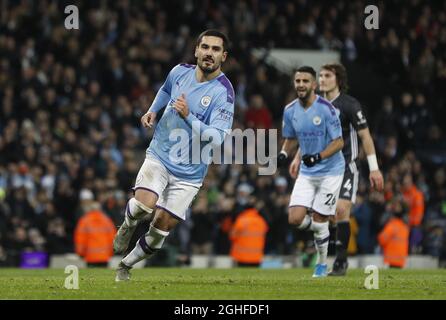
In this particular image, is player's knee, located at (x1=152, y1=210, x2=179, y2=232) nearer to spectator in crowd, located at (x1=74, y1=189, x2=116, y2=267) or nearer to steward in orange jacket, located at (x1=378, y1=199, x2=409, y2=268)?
spectator in crowd, located at (x1=74, y1=189, x2=116, y2=267)

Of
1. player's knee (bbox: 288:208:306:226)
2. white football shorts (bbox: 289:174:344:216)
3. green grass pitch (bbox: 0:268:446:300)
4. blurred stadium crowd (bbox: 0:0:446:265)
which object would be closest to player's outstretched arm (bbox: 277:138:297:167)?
white football shorts (bbox: 289:174:344:216)

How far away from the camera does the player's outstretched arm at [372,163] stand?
13.6 meters

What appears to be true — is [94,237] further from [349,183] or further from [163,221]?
[163,221]

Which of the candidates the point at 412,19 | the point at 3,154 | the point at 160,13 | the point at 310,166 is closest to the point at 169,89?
the point at 310,166

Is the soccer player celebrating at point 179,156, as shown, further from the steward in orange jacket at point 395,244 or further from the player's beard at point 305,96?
the steward in orange jacket at point 395,244

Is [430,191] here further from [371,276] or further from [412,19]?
[371,276]

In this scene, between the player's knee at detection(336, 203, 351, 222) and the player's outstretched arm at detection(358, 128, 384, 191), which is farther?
the player's knee at detection(336, 203, 351, 222)

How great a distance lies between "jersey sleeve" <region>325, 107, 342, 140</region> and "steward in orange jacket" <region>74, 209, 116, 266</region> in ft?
23.9

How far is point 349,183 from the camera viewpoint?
1459 centimetres

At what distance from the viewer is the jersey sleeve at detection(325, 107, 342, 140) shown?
1384 centimetres

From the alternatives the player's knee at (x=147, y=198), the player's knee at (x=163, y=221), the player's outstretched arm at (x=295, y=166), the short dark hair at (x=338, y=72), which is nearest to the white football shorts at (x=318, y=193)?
the player's outstretched arm at (x=295, y=166)

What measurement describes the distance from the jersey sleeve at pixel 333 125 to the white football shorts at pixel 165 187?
2584 mm

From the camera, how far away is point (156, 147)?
38.8ft

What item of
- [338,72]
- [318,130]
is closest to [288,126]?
[318,130]
